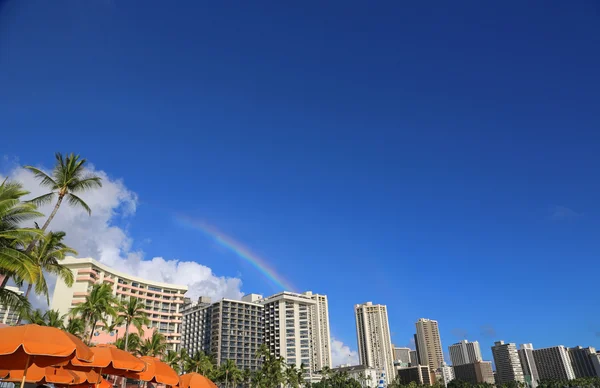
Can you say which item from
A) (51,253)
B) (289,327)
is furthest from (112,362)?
(289,327)

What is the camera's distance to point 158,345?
62062 millimetres

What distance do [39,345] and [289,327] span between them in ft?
428

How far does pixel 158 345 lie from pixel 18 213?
52.1m

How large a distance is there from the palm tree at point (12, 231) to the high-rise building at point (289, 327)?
122 m

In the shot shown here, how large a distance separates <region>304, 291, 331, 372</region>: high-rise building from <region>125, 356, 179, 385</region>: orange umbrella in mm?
141401

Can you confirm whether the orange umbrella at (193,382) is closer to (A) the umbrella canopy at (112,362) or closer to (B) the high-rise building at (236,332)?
(A) the umbrella canopy at (112,362)

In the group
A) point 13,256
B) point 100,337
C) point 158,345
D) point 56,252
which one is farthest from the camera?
point 100,337

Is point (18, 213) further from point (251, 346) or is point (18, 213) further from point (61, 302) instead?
point (251, 346)

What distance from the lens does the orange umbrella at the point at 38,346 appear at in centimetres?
884

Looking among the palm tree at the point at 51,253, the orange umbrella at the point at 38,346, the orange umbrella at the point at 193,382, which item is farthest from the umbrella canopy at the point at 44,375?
the palm tree at the point at 51,253

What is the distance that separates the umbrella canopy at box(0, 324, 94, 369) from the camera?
884 cm

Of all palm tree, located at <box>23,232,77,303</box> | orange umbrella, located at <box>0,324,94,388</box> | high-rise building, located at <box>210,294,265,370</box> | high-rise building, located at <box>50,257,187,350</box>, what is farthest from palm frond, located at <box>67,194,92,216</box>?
high-rise building, located at <box>210,294,265,370</box>

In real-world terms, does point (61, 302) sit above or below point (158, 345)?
above

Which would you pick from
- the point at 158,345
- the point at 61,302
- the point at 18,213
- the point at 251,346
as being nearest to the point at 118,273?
the point at 61,302
